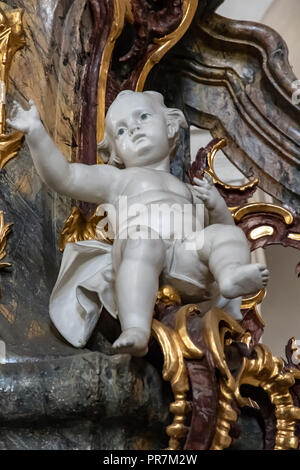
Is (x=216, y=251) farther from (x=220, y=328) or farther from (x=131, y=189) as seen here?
(x=131, y=189)

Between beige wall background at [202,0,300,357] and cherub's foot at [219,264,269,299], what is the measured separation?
96.8 inches

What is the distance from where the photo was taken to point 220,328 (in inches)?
66.7

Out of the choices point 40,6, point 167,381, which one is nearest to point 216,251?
point 167,381

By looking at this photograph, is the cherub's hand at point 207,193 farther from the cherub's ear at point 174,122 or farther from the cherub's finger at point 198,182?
the cherub's ear at point 174,122

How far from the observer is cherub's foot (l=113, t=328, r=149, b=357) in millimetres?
1521

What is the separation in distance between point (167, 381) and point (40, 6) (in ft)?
4.13

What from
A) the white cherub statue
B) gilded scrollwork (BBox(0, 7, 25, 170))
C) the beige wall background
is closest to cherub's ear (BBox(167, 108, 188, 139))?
the white cherub statue

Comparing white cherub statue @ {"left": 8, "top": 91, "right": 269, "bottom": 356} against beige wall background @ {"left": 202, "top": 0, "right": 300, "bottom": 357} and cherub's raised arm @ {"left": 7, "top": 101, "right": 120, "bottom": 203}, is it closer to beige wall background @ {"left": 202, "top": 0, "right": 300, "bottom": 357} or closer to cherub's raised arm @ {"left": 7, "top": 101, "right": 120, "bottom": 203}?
cherub's raised arm @ {"left": 7, "top": 101, "right": 120, "bottom": 203}

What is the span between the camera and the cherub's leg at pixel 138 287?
157cm

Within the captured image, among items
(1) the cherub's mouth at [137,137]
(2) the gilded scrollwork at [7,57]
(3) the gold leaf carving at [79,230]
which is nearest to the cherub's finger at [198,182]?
(1) the cherub's mouth at [137,137]

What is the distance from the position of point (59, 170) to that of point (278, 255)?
268cm

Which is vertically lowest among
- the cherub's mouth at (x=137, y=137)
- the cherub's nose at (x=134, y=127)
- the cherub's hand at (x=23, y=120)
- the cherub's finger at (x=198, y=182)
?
the cherub's finger at (x=198, y=182)

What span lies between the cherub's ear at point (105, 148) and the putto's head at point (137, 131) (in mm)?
44

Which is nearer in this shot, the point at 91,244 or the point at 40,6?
the point at 91,244
